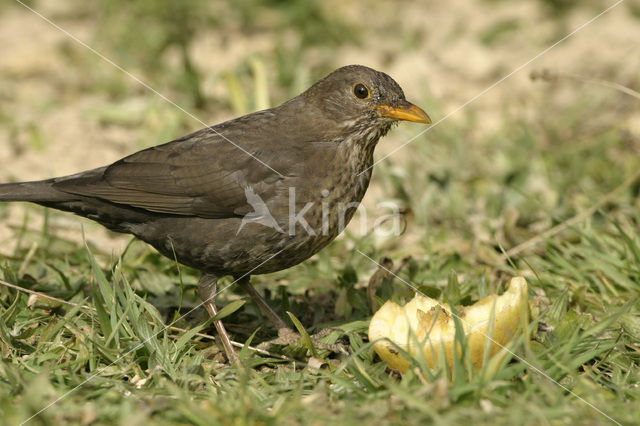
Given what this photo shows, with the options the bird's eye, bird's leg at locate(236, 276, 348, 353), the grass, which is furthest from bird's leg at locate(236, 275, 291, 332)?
the bird's eye

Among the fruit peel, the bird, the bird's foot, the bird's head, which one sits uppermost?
the bird's head

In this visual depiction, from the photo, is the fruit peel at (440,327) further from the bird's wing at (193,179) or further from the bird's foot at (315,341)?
the bird's wing at (193,179)

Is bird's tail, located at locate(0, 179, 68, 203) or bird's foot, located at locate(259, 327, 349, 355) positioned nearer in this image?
bird's foot, located at locate(259, 327, 349, 355)

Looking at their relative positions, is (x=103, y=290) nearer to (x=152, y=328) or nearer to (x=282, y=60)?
(x=152, y=328)

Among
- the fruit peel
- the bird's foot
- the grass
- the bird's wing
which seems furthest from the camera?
the bird's wing

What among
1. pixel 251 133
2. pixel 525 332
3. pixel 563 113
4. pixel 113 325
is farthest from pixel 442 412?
pixel 563 113

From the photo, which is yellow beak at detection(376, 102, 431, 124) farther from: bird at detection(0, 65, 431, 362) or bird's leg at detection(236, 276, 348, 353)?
bird's leg at detection(236, 276, 348, 353)

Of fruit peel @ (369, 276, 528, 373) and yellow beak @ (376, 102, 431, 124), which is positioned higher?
yellow beak @ (376, 102, 431, 124)
